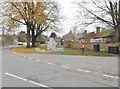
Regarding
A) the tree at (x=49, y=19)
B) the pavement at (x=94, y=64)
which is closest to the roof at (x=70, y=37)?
the tree at (x=49, y=19)

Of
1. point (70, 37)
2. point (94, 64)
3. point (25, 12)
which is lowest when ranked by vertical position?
point (94, 64)

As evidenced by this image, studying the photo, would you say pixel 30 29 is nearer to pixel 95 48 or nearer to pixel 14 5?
pixel 14 5

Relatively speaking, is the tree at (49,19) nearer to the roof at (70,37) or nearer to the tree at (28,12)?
the tree at (28,12)

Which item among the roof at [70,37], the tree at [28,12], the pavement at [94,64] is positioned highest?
the tree at [28,12]

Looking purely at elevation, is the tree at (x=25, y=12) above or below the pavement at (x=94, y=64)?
above

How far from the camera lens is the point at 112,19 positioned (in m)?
37.5

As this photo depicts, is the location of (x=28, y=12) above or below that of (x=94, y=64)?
above

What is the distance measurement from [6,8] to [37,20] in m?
6.81

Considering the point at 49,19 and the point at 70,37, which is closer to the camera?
the point at 49,19

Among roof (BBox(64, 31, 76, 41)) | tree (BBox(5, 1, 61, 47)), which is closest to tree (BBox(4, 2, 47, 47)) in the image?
tree (BBox(5, 1, 61, 47))

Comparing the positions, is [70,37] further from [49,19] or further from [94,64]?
[94,64]

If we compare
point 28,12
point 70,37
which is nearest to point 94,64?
point 28,12

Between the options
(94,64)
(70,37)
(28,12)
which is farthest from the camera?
(70,37)

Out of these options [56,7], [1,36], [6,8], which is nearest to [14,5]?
[6,8]
